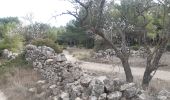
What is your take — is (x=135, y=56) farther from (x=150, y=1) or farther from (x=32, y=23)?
(x=32, y=23)

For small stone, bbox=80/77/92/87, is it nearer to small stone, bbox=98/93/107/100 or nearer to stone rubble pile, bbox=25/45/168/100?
stone rubble pile, bbox=25/45/168/100

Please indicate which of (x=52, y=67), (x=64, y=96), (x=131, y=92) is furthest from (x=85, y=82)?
(x=52, y=67)

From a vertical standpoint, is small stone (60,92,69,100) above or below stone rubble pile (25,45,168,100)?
below

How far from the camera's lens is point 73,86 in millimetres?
11977

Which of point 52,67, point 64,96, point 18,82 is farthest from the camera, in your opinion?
point 52,67

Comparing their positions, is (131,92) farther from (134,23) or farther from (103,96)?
(134,23)

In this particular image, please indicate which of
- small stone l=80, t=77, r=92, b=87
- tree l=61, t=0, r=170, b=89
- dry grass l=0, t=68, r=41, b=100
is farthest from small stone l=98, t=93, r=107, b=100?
dry grass l=0, t=68, r=41, b=100

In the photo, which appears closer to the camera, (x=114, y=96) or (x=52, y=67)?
(x=114, y=96)

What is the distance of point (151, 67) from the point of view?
13.3m

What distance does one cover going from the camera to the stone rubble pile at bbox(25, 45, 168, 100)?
10328mm

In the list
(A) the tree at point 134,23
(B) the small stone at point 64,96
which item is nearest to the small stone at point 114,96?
(B) the small stone at point 64,96

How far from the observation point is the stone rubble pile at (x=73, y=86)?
10.3 m

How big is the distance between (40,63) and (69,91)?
822 centimetres

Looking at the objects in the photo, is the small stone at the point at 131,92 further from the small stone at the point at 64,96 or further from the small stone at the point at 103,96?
the small stone at the point at 64,96
